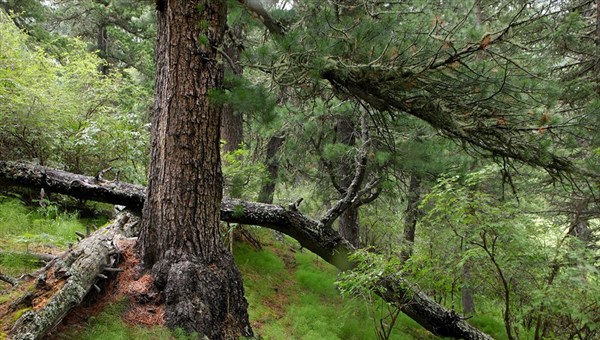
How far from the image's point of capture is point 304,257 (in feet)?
26.3

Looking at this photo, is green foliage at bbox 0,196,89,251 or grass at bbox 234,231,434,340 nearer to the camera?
green foliage at bbox 0,196,89,251

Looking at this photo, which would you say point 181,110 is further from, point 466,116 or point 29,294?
point 466,116

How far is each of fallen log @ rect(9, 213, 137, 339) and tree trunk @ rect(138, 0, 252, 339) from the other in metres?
0.46

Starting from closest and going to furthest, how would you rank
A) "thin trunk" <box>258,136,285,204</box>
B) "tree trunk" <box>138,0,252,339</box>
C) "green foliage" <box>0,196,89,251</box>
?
"tree trunk" <box>138,0,252,339</box>
"green foliage" <box>0,196,89,251</box>
"thin trunk" <box>258,136,285,204</box>

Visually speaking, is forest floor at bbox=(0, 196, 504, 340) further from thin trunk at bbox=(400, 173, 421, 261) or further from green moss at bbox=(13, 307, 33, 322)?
thin trunk at bbox=(400, 173, 421, 261)

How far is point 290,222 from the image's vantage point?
5598 mm

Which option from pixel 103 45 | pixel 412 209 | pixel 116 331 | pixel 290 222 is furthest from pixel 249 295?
pixel 103 45

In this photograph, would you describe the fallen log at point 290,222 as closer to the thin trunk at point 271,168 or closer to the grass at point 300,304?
the grass at point 300,304

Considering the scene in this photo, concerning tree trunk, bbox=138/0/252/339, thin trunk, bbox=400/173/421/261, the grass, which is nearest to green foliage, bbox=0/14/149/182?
the grass

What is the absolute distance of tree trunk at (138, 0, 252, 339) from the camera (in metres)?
3.37

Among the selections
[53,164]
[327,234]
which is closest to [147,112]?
[53,164]

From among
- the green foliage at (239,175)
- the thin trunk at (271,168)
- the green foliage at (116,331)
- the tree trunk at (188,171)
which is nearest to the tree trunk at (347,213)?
the thin trunk at (271,168)

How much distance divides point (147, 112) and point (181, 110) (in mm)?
8562

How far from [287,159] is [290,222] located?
9.87ft
